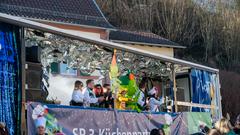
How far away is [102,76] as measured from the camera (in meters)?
13.1

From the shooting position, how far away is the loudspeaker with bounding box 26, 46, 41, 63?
904 centimetres

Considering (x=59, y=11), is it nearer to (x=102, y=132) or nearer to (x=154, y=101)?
(x=154, y=101)

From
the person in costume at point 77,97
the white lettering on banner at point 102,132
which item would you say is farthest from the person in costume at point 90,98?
the white lettering on banner at point 102,132

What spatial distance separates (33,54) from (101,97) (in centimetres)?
273

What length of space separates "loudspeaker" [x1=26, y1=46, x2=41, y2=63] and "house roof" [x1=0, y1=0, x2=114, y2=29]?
11512 millimetres

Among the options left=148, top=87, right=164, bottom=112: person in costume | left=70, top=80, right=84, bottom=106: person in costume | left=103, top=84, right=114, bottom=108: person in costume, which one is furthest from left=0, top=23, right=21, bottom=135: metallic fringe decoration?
left=148, top=87, right=164, bottom=112: person in costume

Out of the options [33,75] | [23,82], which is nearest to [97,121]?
[33,75]

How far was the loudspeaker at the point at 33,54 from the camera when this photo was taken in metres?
9.04

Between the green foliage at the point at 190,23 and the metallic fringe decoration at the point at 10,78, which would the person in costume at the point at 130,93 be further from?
the green foliage at the point at 190,23

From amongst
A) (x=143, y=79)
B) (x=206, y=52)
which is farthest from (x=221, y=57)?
(x=143, y=79)

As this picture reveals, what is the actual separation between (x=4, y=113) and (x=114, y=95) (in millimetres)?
3493

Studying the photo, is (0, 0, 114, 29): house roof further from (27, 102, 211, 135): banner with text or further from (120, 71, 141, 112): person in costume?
(27, 102, 211, 135): banner with text

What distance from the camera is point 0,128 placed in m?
7.43

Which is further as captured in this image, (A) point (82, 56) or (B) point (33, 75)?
(A) point (82, 56)
